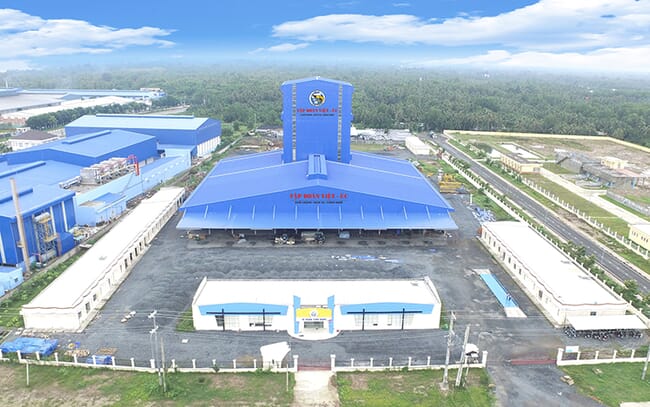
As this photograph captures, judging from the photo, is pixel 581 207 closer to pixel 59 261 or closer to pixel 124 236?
pixel 124 236

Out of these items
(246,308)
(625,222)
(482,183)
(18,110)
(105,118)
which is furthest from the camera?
(18,110)

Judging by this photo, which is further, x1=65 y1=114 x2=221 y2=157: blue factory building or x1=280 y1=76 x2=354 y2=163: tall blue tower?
x1=65 y1=114 x2=221 y2=157: blue factory building

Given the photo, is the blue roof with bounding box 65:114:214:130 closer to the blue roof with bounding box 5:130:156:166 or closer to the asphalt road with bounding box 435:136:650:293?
the blue roof with bounding box 5:130:156:166

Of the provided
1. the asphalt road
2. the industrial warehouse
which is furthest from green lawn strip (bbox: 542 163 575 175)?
the industrial warehouse

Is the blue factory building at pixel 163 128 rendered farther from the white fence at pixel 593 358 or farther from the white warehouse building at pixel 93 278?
the white fence at pixel 593 358

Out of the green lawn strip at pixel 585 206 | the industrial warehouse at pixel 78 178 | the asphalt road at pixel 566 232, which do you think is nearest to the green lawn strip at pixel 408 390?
the asphalt road at pixel 566 232

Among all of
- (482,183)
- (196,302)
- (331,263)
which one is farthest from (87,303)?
(482,183)
